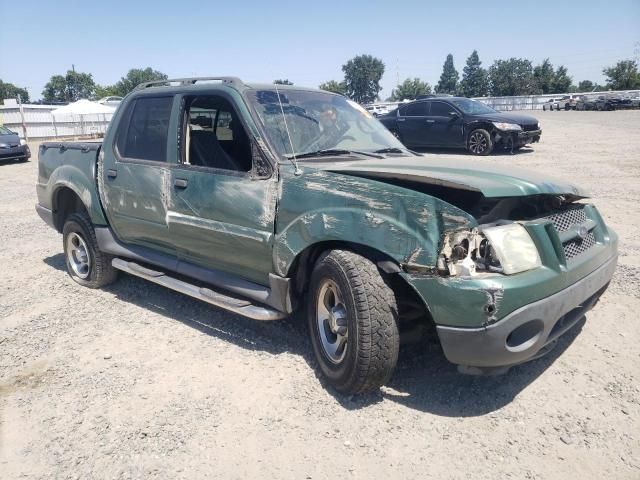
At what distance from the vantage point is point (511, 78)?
9719 cm

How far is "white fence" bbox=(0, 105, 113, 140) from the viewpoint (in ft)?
100

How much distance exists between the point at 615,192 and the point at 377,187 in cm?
717

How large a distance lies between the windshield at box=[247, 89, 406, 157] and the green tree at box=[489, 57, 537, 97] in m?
97.4

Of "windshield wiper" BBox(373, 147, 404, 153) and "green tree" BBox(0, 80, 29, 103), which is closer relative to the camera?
"windshield wiper" BBox(373, 147, 404, 153)

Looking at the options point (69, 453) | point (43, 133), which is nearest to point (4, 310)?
point (69, 453)

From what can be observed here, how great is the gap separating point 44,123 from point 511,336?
3503 centimetres

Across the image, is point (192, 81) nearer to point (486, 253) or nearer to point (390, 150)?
point (390, 150)

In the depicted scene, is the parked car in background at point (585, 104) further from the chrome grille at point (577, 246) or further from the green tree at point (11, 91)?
the green tree at point (11, 91)

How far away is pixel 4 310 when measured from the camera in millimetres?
4836

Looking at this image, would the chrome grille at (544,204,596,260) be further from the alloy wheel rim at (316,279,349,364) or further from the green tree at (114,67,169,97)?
the green tree at (114,67,169,97)

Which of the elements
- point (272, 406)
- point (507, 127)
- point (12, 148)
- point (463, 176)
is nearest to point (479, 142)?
point (507, 127)

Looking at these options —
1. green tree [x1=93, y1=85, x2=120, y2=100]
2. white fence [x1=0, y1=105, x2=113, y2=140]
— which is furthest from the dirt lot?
green tree [x1=93, y1=85, x2=120, y2=100]

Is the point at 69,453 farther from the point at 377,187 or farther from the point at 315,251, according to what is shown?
the point at 377,187

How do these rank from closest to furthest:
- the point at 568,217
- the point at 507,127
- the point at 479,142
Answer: the point at 568,217
the point at 507,127
the point at 479,142
